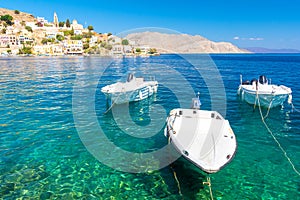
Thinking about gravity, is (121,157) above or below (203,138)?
below

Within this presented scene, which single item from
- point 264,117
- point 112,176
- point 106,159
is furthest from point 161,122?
point 264,117

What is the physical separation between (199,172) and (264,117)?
11435 millimetres

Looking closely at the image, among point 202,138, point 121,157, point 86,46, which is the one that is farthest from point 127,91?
point 86,46

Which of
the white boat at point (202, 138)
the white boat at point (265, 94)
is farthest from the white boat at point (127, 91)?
the white boat at point (265, 94)

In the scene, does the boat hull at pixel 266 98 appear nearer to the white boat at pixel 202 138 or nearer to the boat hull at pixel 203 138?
the white boat at pixel 202 138

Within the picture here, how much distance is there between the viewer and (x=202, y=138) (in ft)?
33.2

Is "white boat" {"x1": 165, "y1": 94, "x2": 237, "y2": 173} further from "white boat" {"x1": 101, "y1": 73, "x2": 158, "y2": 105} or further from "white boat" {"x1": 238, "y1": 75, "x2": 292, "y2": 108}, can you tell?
"white boat" {"x1": 238, "y1": 75, "x2": 292, "y2": 108}

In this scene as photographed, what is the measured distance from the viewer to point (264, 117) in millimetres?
18000

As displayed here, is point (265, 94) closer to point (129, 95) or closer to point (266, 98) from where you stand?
point (266, 98)

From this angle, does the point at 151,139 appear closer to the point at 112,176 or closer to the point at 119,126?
the point at 119,126

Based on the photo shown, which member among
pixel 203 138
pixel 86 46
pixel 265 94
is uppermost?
pixel 86 46

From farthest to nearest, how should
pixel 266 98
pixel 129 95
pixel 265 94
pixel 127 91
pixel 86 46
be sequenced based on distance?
pixel 86 46 < pixel 129 95 < pixel 127 91 < pixel 266 98 < pixel 265 94

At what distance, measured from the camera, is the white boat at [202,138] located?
8.18 m

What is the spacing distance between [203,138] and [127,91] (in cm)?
1180
